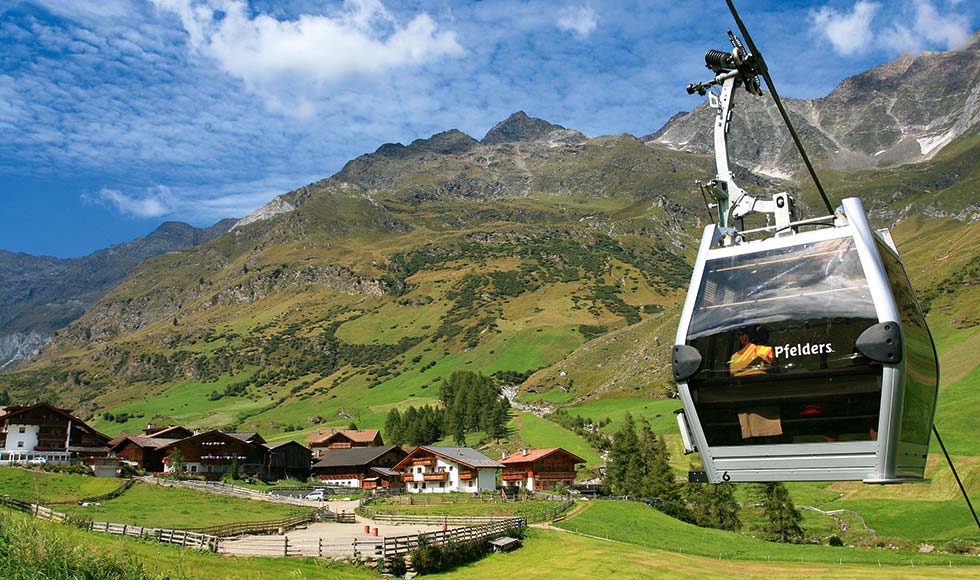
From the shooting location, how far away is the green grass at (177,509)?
50656 millimetres

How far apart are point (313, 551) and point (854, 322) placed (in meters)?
33.2

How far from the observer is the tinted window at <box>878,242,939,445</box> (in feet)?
34.9

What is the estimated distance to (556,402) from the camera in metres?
164

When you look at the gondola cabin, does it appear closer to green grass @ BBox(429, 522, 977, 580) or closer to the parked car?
green grass @ BBox(429, 522, 977, 580)

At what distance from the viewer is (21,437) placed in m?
92.0

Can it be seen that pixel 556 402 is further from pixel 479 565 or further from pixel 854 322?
pixel 854 322

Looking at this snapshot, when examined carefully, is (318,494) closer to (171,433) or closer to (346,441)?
(171,433)

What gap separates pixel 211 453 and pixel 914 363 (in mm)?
103298

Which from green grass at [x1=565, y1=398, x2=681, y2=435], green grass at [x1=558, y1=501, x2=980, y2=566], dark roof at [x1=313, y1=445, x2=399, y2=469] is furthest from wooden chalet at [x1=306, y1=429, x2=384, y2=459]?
green grass at [x1=558, y1=501, x2=980, y2=566]

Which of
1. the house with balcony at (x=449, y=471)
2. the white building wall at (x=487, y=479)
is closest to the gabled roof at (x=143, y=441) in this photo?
the house with balcony at (x=449, y=471)

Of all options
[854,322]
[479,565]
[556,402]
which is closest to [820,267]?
[854,322]

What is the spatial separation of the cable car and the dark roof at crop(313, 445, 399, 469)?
97.0 metres

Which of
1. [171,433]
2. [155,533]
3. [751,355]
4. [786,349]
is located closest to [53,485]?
[155,533]

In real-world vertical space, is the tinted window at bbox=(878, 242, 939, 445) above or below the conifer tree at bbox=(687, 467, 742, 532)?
above
